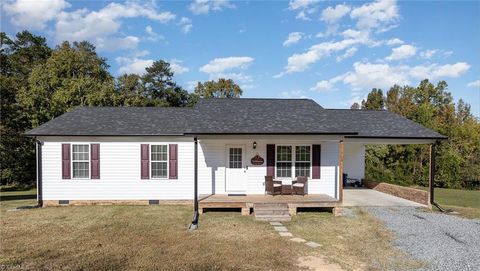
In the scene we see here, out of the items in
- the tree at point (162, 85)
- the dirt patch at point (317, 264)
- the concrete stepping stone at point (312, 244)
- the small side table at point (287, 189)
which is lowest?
the concrete stepping stone at point (312, 244)

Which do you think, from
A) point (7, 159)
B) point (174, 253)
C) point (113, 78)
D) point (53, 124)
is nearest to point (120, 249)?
point (174, 253)

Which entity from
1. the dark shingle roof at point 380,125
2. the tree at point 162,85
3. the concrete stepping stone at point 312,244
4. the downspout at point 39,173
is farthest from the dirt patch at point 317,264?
the tree at point 162,85

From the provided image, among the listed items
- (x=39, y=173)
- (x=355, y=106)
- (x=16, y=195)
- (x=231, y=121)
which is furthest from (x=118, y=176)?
(x=355, y=106)

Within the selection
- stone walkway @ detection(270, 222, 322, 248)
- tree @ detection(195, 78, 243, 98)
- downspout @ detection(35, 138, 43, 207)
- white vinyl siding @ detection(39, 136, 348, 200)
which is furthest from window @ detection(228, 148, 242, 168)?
tree @ detection(195, 78, 243, 98)

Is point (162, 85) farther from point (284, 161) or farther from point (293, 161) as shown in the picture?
point (293, 161)

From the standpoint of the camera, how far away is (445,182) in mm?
23422

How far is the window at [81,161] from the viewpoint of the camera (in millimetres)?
12898

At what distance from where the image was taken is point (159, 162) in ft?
43.0

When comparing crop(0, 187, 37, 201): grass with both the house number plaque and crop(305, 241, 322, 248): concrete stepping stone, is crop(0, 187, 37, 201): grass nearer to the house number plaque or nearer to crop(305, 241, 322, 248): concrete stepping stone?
the house number plaque

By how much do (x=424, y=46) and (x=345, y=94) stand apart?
11.7 metres

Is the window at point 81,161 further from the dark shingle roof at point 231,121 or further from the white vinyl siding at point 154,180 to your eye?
the dark shingle roof at point 231,121

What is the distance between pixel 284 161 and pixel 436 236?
6.01 meters

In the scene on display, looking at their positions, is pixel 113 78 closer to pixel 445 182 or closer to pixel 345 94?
pixel 345 94

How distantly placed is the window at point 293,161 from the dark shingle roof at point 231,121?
1249 millimetres
